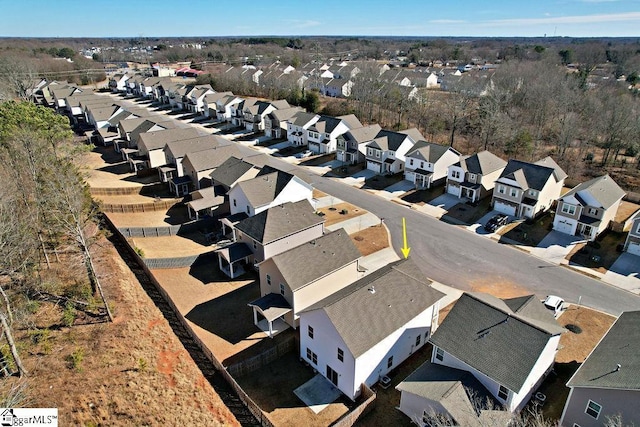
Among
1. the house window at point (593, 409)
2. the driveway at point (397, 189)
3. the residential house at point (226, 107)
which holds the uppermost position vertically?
the residential house at point (226, 107)

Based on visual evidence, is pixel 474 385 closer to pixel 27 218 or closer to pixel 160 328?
pixel 160 328

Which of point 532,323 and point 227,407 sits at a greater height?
point 532,323

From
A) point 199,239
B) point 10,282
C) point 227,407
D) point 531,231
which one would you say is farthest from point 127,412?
point 531,231

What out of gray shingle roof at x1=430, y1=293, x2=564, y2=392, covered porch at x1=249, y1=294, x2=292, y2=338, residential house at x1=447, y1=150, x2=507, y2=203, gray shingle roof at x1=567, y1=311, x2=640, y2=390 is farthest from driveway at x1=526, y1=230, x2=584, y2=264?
covered porch at x1=249, y1=294, x2=292, y2=338

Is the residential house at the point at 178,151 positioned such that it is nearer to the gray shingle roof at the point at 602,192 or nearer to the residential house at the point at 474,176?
the residential house at the point at 474,176

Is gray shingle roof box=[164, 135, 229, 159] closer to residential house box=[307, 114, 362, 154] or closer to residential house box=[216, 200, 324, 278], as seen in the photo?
residential house box=[307, 114, 362, 154]

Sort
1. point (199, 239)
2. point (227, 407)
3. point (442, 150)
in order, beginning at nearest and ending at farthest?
point (227, 407) < point (199, 239) < point (442, 150)

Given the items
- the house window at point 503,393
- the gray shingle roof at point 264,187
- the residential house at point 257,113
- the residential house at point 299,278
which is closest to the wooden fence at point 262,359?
the residential house at point 299,278
